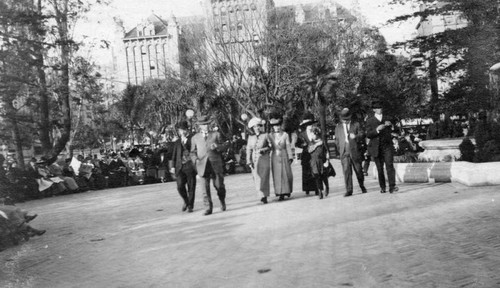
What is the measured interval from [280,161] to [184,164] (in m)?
2.03

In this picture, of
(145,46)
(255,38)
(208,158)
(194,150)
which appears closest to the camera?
(208,158)

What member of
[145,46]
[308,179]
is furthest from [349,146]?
[145,46]

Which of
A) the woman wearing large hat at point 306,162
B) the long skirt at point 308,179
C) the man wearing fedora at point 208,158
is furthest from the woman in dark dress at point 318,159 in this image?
the man wearing fedora at point 208,158

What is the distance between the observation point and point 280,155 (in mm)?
11844

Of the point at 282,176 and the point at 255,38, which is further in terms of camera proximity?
the point at 255,38

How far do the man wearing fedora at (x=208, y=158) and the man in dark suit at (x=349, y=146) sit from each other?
260cm

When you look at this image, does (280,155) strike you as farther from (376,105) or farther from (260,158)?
(376,105)

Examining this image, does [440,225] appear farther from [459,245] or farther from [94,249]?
[94,249]

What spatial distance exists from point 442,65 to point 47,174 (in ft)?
46.6

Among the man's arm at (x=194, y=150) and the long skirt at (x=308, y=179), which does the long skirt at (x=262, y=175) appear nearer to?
the long skirt at (x=308, y=179)

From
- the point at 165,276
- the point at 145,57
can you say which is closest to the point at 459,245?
the point at 165,276

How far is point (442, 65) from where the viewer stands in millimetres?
19625

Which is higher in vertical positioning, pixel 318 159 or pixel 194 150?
pixel 194 150

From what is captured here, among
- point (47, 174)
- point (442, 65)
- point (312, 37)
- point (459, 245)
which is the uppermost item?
point (312, 37)
